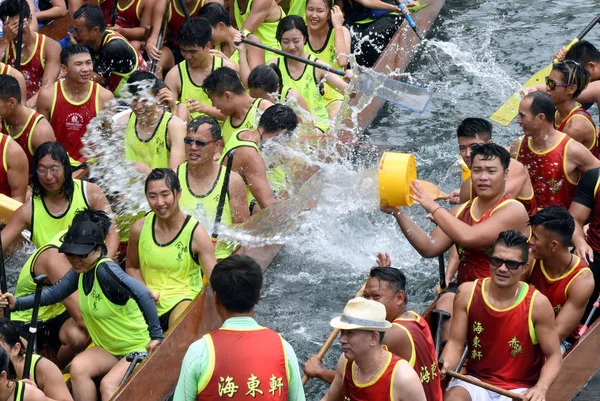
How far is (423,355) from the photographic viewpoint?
5.63 m

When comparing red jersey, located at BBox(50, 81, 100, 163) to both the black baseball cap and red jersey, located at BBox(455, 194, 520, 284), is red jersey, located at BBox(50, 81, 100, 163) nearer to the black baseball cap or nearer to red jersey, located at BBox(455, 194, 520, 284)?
the black baseball cap

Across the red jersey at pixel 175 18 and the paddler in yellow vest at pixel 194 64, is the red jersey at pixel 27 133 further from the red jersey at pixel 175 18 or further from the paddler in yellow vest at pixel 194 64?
the red jersey at pixel 175 18

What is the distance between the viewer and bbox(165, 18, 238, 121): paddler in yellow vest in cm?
901

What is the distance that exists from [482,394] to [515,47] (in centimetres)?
638

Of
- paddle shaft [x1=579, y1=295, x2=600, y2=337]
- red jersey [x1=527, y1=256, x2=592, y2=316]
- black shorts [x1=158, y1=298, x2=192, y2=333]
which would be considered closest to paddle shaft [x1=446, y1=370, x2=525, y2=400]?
red jersey [x1=527, y1=256, x2=592, y2=316]

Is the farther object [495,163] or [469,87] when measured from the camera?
[469,87]

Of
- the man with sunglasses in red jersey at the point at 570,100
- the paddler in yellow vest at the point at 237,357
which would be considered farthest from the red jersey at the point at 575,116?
the paddler in yellow vest at the point at 237,357

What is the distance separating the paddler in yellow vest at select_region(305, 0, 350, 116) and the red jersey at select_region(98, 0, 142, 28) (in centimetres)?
155

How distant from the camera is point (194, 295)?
23.4ft

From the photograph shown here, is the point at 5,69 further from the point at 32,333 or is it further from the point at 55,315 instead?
the point at 32,333

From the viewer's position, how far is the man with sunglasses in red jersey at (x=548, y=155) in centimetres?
755

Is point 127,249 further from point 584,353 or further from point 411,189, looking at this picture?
point 584,353

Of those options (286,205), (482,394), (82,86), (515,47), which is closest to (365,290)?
(482,394)

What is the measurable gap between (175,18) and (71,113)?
2177 mm
